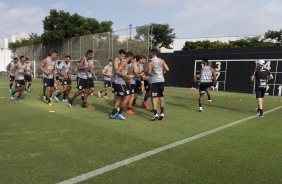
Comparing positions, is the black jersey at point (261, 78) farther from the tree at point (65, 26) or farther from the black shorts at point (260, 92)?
the tree at point (65, 26)

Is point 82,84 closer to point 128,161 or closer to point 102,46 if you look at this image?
point 128,161

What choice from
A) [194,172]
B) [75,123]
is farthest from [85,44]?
[194,172]

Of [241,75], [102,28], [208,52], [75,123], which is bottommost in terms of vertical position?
[75,123]

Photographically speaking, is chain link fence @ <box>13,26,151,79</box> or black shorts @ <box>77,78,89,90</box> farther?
chain link fence @ <box>13,26,151,79</box>

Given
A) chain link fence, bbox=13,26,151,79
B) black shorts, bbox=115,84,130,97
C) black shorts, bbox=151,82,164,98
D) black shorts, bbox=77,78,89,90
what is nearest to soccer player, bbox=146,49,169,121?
black shorts, bbox=151,82,164,98

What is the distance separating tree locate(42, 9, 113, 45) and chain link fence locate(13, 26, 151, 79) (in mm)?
1104

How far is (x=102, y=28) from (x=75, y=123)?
105ft

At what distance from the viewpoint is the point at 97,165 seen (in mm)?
3947

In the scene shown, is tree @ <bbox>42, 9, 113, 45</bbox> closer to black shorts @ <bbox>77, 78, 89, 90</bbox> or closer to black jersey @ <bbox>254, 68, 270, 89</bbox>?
black shorts @ <bbox>77, 78, 89, 90</bbox>

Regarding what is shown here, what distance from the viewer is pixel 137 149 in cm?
475

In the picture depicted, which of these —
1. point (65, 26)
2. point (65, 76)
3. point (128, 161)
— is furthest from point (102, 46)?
point (128, 161)

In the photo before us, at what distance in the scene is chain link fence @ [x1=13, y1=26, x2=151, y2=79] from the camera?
21.2m

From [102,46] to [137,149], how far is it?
22.7m

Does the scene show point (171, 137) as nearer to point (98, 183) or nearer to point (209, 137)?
point (209, 137)
